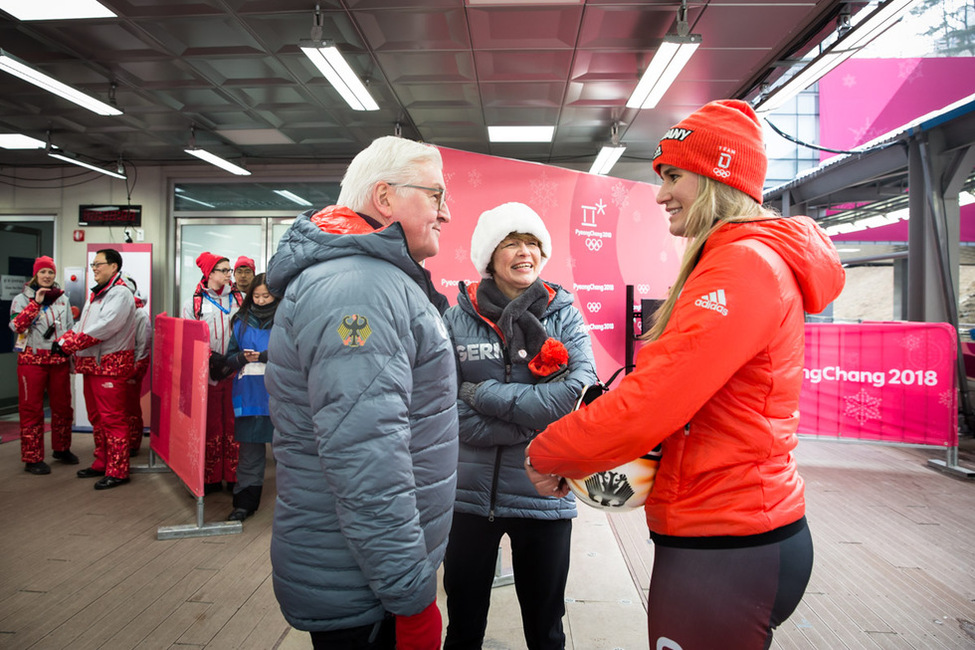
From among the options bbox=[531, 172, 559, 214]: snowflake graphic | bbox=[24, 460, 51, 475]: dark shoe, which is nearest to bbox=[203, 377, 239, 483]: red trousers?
bbox=[24, 460, 51, 475]: dark shoe

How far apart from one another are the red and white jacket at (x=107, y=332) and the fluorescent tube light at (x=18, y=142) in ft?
12.9

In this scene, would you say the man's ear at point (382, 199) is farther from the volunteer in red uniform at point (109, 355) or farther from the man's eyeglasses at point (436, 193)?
the volunteer in red uniform at point (109, 355)

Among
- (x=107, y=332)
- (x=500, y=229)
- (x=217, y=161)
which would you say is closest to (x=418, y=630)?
(x=500, y=229)

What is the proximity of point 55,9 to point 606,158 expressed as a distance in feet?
18.0

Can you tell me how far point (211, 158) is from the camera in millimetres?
7027

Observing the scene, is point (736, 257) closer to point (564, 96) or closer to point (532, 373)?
point (532, 373)

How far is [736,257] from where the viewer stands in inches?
38.0

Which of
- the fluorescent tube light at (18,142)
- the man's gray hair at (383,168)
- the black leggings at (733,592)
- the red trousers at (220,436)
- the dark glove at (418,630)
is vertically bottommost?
the red trousers at (220,436)

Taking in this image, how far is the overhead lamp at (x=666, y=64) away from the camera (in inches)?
162

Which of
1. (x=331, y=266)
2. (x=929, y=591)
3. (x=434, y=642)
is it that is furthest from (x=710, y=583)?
(x=929, y=591)

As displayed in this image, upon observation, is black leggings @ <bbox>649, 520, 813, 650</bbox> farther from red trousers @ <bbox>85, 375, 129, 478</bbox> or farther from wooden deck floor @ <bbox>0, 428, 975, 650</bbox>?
red trousers @ <bbox>85, 375, 129, 478</bbox>

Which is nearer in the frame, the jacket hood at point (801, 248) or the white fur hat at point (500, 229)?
the jacket hood at point (801, 248)

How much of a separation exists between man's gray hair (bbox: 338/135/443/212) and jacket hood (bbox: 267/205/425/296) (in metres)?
0.06

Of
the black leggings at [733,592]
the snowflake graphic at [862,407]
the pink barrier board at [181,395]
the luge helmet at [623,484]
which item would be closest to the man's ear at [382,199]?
the luge helmet at [623,484]
